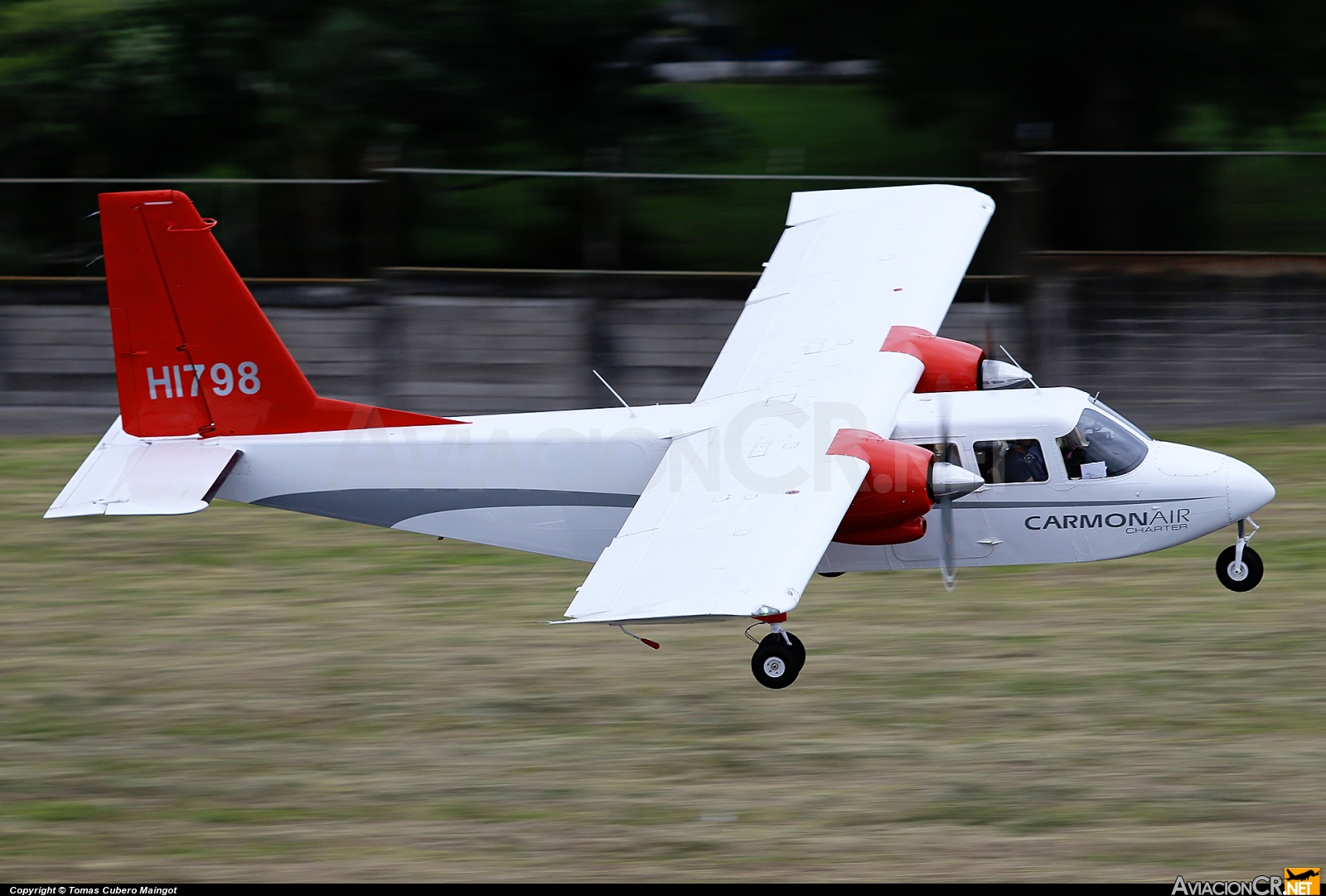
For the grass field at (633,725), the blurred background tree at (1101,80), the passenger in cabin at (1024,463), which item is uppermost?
the blurred background tree at (1101,80)

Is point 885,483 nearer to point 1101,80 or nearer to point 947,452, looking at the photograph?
point 947,452

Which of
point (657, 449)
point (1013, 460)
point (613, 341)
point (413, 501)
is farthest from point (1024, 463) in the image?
point (613, 341)

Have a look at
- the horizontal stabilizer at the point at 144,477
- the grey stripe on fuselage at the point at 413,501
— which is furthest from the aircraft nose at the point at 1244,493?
the horizontal stabilizer at the point at 144,477

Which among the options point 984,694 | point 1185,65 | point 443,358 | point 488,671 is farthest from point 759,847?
point 1185,65

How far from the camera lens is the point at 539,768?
10469 mm

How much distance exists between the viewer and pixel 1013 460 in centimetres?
1232

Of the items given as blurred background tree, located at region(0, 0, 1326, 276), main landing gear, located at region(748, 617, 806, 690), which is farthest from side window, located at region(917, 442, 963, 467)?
blurred background tree, located at region(0, 0, 1326, 276)

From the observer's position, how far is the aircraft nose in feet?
40.9

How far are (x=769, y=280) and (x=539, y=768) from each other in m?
7.54

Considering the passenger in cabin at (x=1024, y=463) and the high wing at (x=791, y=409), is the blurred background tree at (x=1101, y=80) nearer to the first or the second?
the high wing at (x=791, y=409)

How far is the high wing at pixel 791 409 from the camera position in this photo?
380 inches

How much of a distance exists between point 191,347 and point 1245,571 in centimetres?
1092

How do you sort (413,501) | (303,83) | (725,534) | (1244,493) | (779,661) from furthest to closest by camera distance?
1. (303,83)
2. (413,501)
3. (1244,493)
4. (779,661)
5. (725,534)

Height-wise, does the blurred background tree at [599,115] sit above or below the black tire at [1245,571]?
above
